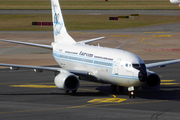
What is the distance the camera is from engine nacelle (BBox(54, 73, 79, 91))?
36.1m

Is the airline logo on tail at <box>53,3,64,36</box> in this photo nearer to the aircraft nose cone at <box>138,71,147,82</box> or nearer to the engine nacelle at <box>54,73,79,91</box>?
the engine nacelle at <box>54,73,79,91</box>

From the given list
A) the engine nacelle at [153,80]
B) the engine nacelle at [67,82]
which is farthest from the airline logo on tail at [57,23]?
the engine nacelle at [153,80]

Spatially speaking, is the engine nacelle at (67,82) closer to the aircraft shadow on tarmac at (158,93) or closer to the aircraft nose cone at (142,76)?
the aircraft shadow on tarmac at (158,93)

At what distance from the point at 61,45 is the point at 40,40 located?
39.9 m

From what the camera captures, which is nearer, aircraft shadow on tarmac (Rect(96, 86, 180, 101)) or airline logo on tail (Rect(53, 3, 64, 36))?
aircraft shadow on tarmac (Rect(96, 86, 180, 101))

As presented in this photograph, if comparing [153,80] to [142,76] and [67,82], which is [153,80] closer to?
[142,76]

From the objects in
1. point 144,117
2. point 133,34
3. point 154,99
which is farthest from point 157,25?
point 144,117

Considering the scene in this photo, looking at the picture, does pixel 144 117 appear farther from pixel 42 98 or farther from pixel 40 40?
pixel 40 40

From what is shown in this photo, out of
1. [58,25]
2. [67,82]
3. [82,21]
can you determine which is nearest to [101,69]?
[67,82]

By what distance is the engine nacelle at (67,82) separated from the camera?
3612cm

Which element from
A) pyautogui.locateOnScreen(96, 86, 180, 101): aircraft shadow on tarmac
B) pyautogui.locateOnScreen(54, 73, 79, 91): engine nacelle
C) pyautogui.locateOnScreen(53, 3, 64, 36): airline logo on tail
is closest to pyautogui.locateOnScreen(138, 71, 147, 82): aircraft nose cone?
pyautogui.locateOnScreen(96, 86, 180, 101): aircraft shadow on tarmac

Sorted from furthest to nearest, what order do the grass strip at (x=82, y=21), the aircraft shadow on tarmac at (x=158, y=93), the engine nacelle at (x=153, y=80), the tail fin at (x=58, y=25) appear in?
the grass strip at (x=82, y=21), the tail fin at (x=58, y=25), the aircraft shadow on tarmac at (x=158, y=93), the engine nacelle at (x=153, y=80)

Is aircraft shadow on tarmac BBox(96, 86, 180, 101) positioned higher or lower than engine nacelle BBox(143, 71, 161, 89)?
lower

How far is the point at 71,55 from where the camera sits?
4216cm
